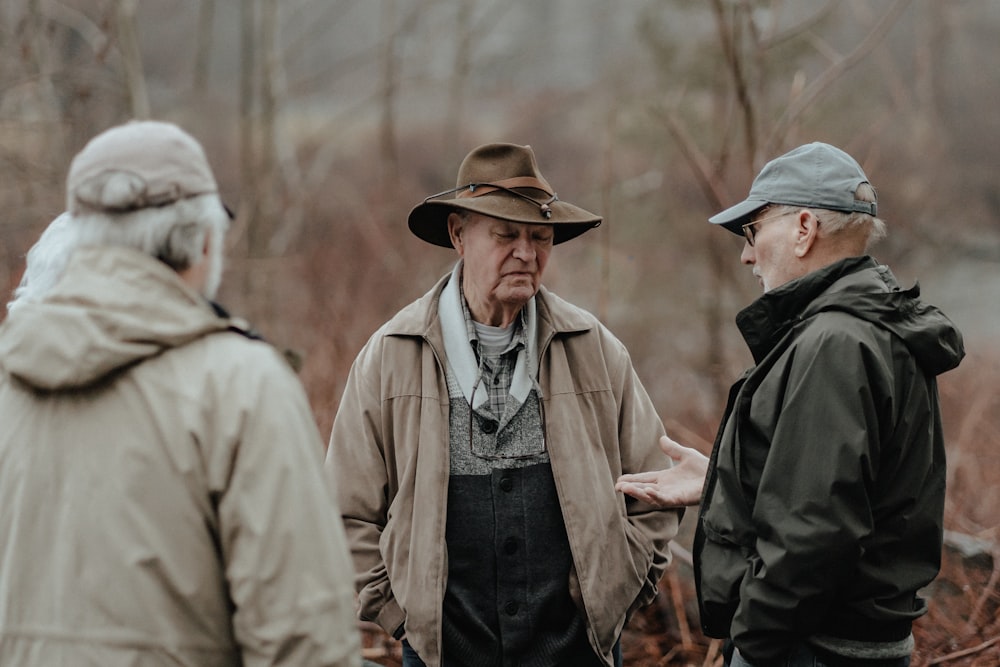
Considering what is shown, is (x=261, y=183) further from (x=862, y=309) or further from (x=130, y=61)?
(x=862, y=309)

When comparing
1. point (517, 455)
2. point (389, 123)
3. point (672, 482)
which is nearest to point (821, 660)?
point (672, 482)

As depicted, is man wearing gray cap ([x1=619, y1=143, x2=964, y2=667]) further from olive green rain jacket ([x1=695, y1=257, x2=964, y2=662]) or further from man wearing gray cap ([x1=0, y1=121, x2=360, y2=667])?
man wearing gray cap ([x1=0, y1=121, x2=360, y2=667])

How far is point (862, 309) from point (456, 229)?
1.36m

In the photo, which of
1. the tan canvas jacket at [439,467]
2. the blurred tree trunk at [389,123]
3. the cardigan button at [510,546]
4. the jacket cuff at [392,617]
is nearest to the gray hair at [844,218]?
the tan canvas jacket at [439,467]

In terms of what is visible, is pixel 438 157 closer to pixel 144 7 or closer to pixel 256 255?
pixel 144 7

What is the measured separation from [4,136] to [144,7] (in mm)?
7418

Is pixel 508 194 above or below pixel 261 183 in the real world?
below

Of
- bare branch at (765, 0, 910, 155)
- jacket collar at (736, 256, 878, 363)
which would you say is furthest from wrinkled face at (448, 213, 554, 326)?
bare branch at (765, 0, 910, 155)

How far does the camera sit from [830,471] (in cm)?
213

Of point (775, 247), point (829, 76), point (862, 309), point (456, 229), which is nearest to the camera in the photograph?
point (862, 309)

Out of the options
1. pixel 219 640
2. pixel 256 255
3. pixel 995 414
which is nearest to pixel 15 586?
pixel 219 640

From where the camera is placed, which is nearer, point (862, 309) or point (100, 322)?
point (100, 322)

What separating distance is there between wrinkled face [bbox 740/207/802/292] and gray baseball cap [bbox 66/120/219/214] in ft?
4.86

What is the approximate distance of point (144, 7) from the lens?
14016 mm
